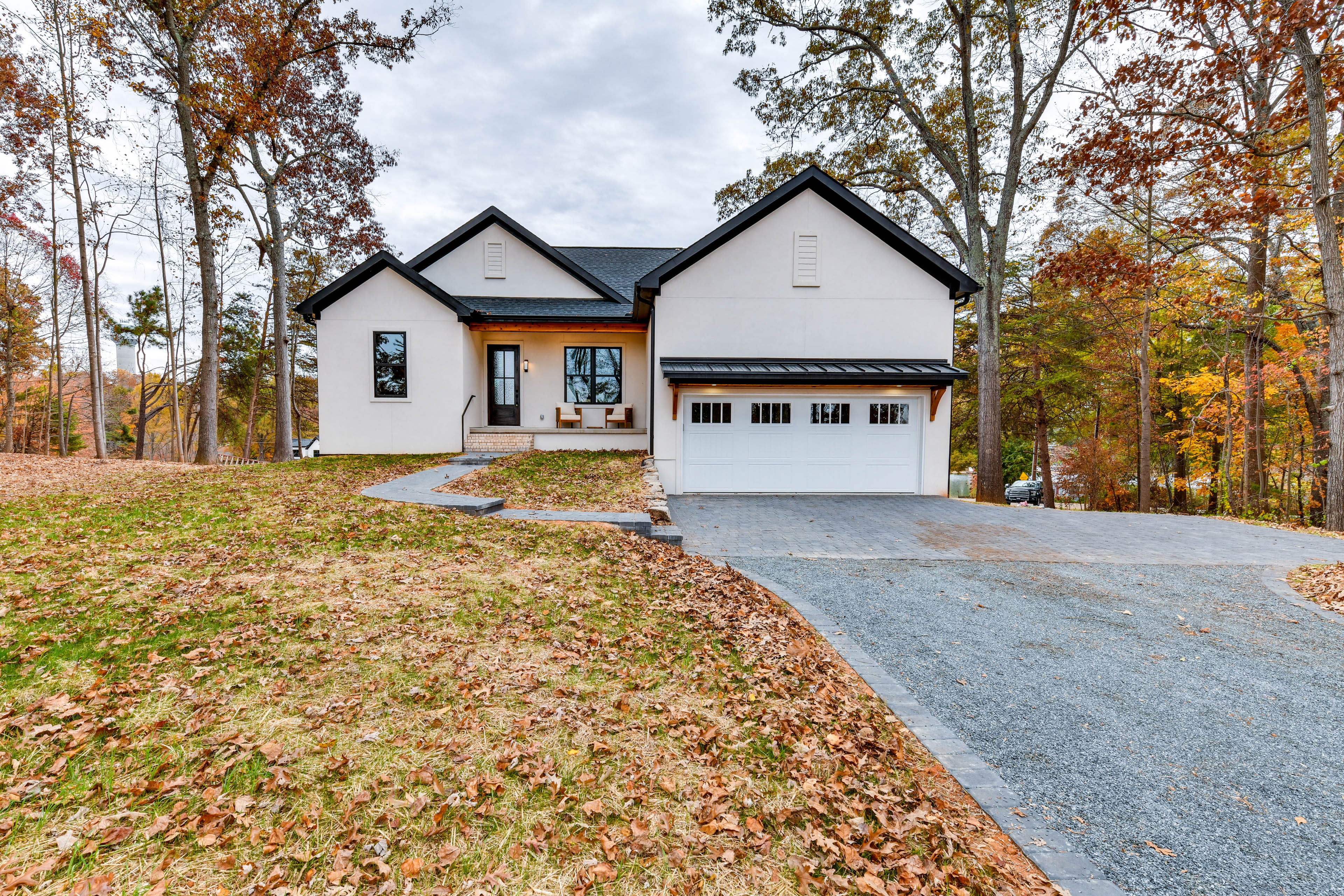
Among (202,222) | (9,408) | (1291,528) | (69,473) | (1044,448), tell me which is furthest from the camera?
(1044,448)

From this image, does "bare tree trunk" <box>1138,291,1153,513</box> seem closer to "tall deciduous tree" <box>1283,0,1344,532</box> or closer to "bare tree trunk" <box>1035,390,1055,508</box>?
"bare tree trunk" <box>1035,390,1055,508</box>

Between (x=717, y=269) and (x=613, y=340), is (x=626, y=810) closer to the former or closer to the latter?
(x=717, y=269)

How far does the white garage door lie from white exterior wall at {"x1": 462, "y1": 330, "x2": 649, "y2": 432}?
337 cm

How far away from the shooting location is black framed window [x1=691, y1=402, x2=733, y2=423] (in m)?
11.4

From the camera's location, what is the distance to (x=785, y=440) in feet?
37.3

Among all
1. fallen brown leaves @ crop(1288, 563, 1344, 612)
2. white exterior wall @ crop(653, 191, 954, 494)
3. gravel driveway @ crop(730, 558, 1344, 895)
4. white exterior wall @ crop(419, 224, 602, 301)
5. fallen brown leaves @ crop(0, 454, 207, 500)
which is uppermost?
white exterior wall @ crop(419, 224, 602, 301)

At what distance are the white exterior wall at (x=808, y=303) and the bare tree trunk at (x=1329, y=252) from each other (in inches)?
223

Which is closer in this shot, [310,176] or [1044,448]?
[310,176]

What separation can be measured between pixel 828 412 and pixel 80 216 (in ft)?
65.1

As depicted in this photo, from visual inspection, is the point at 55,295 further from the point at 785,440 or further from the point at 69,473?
the point at 785,440

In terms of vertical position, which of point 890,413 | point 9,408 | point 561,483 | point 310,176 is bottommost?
point 561,483

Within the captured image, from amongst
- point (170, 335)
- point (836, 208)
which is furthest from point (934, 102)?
point (170, 335)

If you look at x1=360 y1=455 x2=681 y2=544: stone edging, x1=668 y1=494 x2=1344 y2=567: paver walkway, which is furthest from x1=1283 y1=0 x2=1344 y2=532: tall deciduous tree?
x1=360 y1=455 x2=681 y2=544: stone edging

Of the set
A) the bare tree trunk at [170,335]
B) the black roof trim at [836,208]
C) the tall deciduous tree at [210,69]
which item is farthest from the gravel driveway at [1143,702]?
the bare tree trunk at [170,335]
